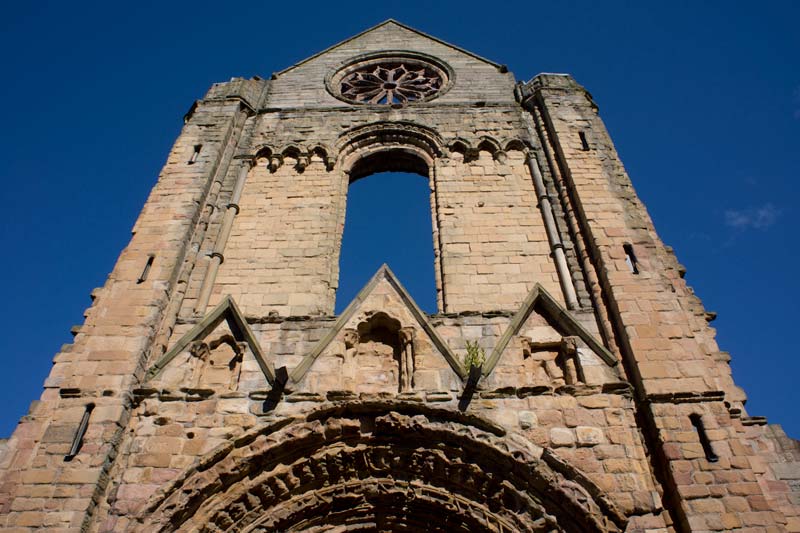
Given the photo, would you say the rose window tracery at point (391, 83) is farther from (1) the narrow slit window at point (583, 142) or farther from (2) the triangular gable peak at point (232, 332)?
(2) the triangular gable peak at point (232, 332)

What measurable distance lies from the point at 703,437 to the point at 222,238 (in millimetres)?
6140

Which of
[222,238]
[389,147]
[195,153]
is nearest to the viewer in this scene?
[222,238]

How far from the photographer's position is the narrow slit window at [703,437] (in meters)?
5.53

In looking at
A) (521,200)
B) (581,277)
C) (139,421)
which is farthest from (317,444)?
(521,200)

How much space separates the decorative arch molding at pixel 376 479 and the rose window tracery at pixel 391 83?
780cm

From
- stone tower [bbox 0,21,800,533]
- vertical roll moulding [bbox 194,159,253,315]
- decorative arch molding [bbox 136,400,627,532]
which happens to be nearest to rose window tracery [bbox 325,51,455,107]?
vertical roll moulding [bbox 194,159,253,315]

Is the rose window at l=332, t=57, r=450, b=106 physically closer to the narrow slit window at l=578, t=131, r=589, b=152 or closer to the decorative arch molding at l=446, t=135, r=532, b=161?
the decorative arch molding at l=446, t=135, r=532, b=161

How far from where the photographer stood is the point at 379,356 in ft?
22.7

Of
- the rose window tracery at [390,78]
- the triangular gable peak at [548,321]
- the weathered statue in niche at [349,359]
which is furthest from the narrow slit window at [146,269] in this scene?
the rose window tracery at [390,78]

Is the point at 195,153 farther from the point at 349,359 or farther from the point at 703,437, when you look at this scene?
the point at 703,437

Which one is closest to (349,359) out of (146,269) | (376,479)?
(376,479)

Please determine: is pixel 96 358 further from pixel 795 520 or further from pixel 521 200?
pixel 795 520

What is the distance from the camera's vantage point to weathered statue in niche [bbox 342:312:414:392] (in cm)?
657

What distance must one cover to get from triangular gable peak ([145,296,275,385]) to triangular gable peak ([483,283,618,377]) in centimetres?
228
